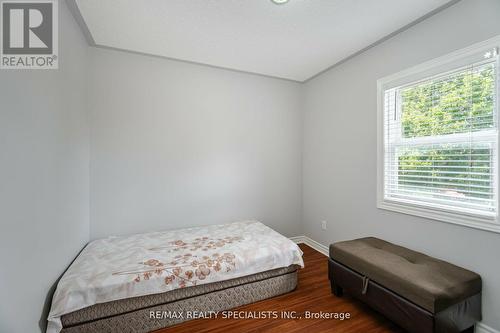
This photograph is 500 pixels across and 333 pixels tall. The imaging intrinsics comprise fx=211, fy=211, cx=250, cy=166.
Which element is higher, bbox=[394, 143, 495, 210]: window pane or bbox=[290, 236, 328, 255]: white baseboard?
bbox=[394, 143, 495, 210]: window pane

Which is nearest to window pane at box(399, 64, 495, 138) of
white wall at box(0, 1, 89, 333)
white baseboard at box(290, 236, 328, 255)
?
white baseboard at box(290, 236, 328, 255)

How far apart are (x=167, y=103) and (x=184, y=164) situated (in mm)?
798

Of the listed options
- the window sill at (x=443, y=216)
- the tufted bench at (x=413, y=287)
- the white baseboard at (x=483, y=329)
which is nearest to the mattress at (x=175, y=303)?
the tufted bench at (x=413, y=287)

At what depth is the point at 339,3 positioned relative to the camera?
1728 millimetres

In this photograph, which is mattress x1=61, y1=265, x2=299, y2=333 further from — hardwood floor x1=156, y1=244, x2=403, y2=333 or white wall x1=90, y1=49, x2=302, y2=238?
white wall x1=90, y1=49, x2=302, y2=238

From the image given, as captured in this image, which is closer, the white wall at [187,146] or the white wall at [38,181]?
the white wall at [38,181]

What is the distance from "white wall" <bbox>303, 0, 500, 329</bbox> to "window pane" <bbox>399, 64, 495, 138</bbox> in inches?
9.9

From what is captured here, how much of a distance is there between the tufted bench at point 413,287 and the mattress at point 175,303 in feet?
2.10

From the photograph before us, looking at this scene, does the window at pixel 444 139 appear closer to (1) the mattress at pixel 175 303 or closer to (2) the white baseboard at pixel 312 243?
(2) the white baseboard at pixel 312 243

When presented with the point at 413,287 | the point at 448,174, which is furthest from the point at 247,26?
the point at 413,287

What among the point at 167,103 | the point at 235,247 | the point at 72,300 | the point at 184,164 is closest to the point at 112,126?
the point at 167,103

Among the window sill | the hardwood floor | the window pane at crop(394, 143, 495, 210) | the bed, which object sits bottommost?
the hardwood floor

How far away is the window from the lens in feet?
5.10

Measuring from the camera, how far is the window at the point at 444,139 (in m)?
1.55
